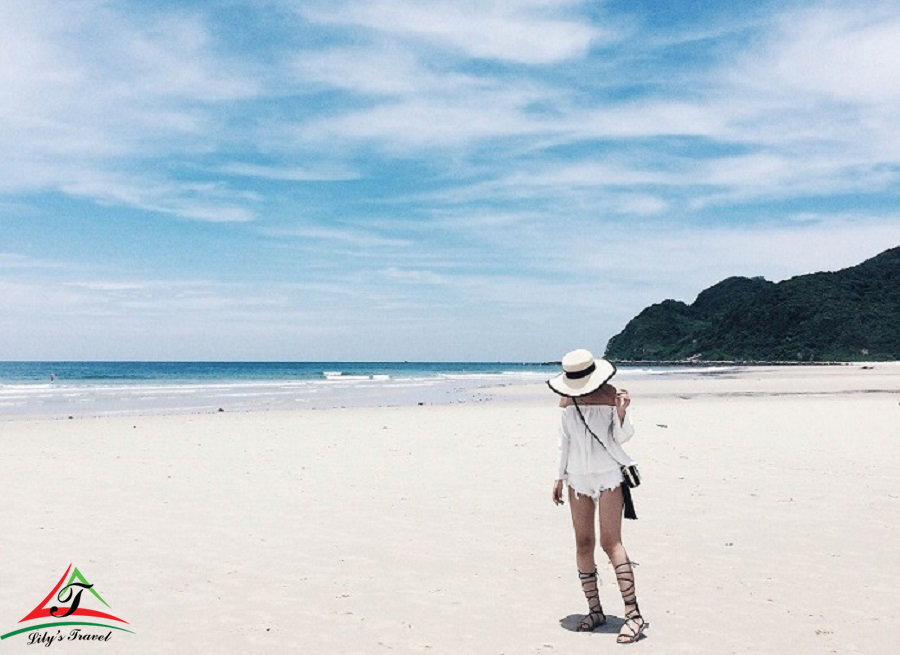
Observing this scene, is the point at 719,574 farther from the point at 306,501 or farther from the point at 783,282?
the point at 783,282

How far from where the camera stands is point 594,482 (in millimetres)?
5785

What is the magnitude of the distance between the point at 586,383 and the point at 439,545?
3.24m

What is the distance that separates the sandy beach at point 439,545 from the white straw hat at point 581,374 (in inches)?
68.0

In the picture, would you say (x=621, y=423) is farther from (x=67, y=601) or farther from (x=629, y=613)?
(x=67, y=601)

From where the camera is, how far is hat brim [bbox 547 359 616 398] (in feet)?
18.4

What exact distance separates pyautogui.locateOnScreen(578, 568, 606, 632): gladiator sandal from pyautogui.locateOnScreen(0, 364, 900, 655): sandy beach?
9 centimetres

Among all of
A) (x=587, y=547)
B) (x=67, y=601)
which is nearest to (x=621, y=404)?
(x=587, y=547)

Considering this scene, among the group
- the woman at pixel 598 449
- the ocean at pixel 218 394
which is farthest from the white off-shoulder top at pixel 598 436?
the ocean at pixel 218 394

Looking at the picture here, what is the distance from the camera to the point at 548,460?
45.0 feet

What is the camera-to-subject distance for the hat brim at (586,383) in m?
5.60

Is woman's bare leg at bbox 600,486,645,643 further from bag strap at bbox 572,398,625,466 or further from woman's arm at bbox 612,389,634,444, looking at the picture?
woman's arm at bbox 612,389,634,444

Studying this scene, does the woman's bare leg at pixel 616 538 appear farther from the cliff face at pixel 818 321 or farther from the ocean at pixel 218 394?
the cliff face at pixel 818 321

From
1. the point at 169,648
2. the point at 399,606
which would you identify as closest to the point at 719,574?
the point at 399,606

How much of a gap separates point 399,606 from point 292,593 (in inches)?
37.8
